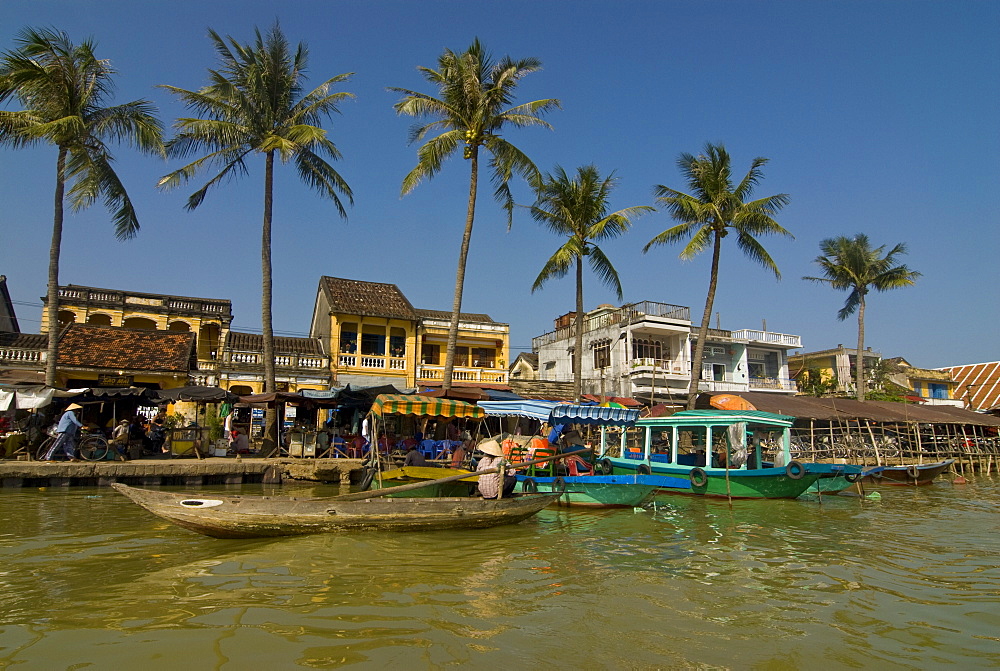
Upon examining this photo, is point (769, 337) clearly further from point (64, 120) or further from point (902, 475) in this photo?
point (64, 120)

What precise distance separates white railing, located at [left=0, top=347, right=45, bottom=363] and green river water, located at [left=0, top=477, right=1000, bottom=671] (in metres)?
14.5

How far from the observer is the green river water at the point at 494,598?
5297mm

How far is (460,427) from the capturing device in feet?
75.9

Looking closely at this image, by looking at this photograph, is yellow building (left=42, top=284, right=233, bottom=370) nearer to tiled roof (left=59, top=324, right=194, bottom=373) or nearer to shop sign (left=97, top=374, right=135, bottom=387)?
tiled roof (left=59, top=324, right=194, bottom=373)

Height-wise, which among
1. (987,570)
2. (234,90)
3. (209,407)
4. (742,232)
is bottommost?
(987,570)

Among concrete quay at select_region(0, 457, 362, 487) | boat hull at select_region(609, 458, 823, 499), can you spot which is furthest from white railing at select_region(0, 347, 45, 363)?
boat hull at select_region(609, 458, 823, 499)

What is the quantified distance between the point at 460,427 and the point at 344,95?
12667 millimetres

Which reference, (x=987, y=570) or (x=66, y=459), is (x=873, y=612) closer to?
(x=987, y=570)

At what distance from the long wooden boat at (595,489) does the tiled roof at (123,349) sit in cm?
1668

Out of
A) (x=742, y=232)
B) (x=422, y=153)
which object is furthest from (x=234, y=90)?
(x=742, y=232)

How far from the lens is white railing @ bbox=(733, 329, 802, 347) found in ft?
124

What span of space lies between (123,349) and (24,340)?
14.9ft

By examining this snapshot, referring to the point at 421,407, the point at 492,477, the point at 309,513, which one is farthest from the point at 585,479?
the point at 309,513

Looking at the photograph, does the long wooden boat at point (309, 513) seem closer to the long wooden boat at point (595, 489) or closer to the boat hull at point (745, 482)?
the long wooden boat at point (595, 489)
